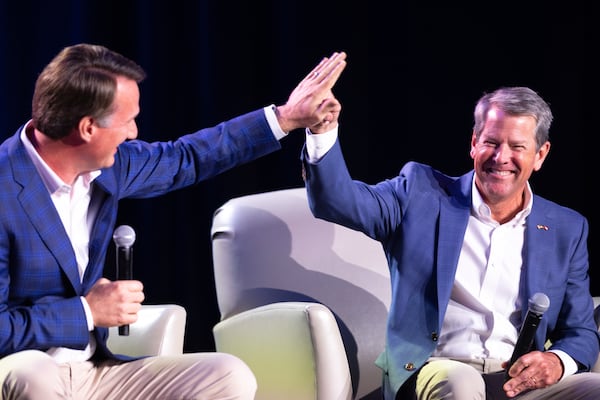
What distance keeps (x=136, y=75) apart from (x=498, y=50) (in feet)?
6.27

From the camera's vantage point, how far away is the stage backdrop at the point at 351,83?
12.6 ft

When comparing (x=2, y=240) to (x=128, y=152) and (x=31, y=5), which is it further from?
(x=31, y=5)

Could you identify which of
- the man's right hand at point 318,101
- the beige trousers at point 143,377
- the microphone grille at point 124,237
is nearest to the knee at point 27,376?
the beige trousers at point 143,377

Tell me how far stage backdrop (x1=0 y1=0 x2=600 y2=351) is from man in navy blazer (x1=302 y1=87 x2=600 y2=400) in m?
1.04

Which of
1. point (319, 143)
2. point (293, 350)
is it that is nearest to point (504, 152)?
point (319, 143)

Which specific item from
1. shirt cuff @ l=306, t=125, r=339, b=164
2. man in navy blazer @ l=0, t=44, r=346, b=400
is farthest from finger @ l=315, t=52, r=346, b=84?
man in navy blazer @ l=0, t=44, r=346, b=400

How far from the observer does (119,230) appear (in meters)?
2.20

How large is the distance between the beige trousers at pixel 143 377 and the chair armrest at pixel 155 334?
0.87 feet

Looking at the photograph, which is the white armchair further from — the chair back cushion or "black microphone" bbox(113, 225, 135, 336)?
"black microphone" bbox(113, 225, 135, 336)

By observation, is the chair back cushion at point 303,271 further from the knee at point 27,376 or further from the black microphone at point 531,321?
the knee at point 27,376

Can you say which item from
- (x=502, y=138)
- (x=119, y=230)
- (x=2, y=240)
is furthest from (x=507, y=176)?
(x=2, y=240)

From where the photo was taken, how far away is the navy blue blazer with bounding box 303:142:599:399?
2709 millimetres

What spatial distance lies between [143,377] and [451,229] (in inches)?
36.9

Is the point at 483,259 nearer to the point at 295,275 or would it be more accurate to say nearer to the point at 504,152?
the point at 504,152
